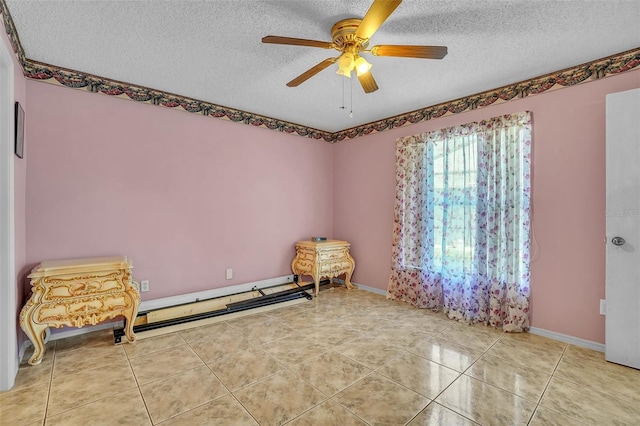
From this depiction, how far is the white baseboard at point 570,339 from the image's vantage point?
2477mm

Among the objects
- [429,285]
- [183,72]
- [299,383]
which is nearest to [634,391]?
[429,285]

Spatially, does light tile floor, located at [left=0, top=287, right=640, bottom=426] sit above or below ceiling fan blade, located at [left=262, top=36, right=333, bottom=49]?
below

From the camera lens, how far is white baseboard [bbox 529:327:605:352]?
8.13 feet

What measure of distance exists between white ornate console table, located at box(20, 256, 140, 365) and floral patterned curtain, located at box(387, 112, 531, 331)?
3026 millimetres

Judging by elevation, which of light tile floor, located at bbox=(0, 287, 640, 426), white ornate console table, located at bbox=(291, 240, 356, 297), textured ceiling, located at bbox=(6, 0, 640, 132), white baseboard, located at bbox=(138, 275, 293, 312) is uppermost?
textured ceiling, located at bbox=(6, 0, 640, 132)

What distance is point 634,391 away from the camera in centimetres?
193

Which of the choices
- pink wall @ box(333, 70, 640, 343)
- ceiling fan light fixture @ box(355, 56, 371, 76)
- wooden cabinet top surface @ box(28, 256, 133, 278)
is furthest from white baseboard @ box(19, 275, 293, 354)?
pink wall @ box(333, 70, 640, 343)

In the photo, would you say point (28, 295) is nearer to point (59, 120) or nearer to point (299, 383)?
point (59, 120)

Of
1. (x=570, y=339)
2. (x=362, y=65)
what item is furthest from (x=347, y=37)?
(x=570, y=339)

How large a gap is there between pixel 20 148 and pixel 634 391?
4.71 m

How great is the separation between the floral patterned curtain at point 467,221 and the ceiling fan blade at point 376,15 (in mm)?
2020

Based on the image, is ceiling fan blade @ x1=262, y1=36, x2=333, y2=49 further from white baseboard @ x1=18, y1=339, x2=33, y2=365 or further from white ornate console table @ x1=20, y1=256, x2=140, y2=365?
white baseboard @ x1=18, y1=339, x2=33, y2=365

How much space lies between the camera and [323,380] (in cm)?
205

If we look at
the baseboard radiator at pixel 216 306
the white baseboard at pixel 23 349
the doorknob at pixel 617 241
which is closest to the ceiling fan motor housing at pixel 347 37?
the doorknob at pixel 617 241
